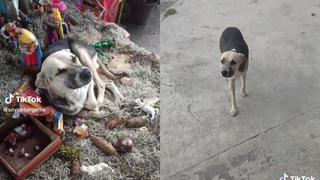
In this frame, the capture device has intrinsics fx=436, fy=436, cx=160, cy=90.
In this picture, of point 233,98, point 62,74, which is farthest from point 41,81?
point 233,98

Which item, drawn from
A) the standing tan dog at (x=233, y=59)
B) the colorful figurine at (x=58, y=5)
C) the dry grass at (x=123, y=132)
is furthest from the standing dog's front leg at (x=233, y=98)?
the colorful figurine at (x=58, y=5)

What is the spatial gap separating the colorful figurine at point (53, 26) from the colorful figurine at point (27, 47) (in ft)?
0.79

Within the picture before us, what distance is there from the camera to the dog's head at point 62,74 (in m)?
2.73

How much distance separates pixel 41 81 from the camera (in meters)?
2.80

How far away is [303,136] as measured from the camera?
2938 millimetres

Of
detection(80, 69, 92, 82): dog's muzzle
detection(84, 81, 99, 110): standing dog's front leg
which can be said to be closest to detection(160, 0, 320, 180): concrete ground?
detection(84, 81, 99, 110): standing dog's front leg

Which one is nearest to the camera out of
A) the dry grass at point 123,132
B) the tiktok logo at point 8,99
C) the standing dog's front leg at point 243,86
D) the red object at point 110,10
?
the dry grass at point 123,132

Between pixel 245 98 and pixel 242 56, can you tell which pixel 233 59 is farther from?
pixel 245 98

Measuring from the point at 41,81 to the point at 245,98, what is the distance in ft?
4.75

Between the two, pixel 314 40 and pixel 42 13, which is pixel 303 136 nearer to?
pixel 314 40

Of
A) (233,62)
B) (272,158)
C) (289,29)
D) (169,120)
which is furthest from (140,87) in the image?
(289,29)

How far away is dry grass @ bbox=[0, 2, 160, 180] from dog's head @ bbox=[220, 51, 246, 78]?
1.99 ft

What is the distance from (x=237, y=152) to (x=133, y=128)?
2.35 ft

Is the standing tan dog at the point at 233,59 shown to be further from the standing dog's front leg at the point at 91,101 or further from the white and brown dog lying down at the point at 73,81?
the standing dog's front leg at the point at 91,101
